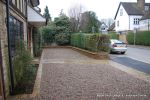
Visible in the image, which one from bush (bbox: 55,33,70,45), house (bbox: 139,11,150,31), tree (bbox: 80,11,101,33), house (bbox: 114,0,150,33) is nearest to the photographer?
bush (bbox: 55,33,70,45)

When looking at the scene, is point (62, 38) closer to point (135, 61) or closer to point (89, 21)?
point (89, 21)

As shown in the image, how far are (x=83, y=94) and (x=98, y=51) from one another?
37.2 feet

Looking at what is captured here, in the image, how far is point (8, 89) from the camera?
7445 mm

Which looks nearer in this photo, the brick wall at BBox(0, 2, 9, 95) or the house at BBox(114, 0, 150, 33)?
the brick wall at BBox(0, 2, 9, 95)

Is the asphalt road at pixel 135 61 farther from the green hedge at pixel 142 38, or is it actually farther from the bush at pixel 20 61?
the green hedge at pixel 142 38

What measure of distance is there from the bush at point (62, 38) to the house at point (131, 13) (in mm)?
22074

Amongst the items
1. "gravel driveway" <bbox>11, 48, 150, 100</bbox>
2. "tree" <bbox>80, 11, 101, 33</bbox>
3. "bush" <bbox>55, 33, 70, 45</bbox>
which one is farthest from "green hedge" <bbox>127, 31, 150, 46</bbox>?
"gravel driveway" <bbox>11, 48, 150, 100</bbox>

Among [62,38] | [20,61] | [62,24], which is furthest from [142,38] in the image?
[20,61]

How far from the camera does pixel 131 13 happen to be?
5191cm

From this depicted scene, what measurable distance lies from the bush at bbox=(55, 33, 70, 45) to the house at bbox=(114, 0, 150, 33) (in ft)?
72.4

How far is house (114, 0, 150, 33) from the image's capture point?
171ft

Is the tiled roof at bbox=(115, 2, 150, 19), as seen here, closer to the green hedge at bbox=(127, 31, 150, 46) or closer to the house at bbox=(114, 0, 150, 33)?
the house at bbox=(114, 0, 150, 33)

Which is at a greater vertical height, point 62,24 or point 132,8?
point 132,8

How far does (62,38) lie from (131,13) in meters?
23.2
